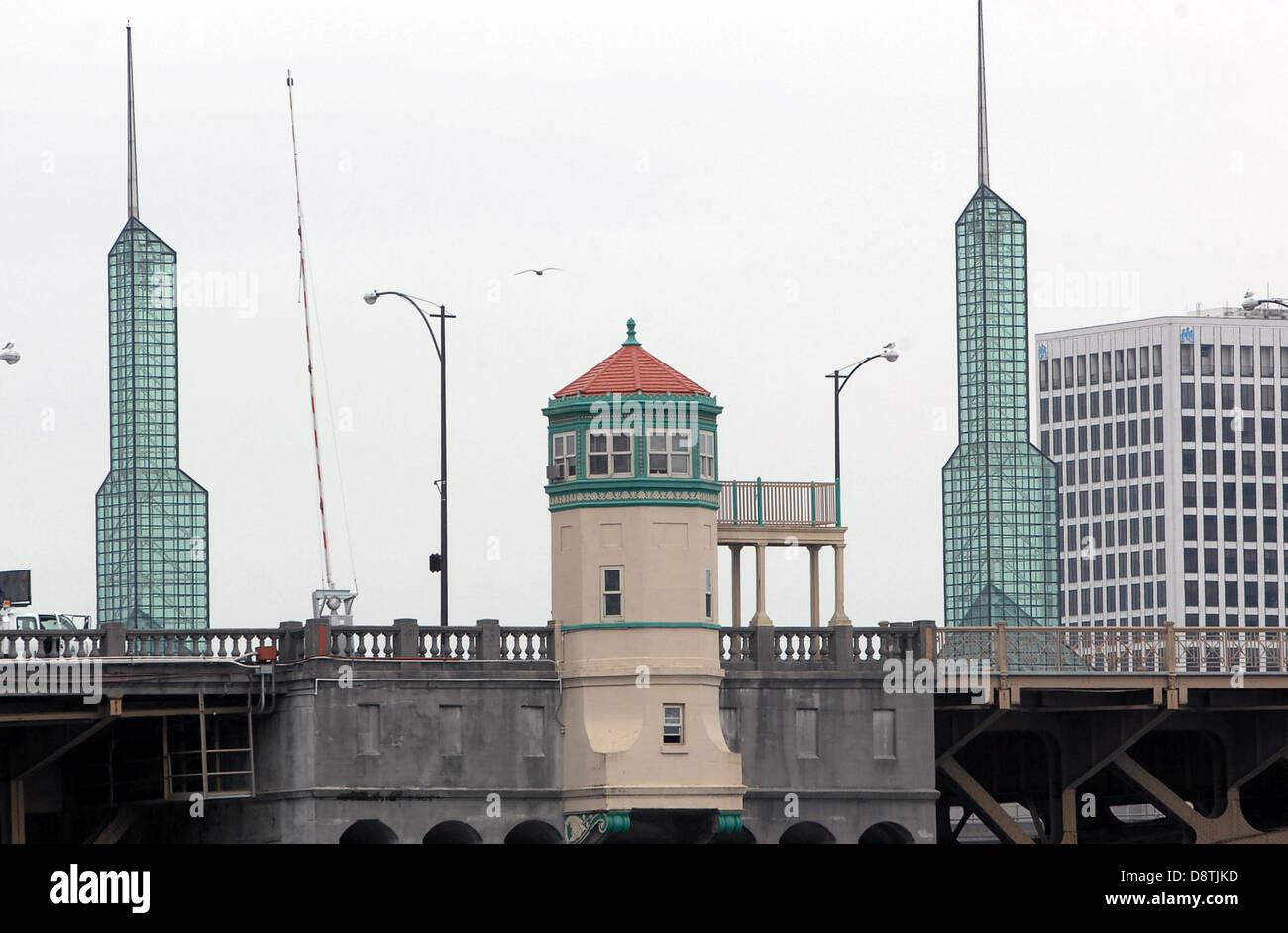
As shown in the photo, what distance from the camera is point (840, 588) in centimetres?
7094

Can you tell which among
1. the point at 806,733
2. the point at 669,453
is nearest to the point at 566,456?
the point at 669,453

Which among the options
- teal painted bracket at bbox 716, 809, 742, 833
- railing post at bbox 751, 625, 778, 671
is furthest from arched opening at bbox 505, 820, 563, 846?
railing post at bbox 751, 625, 778, 671

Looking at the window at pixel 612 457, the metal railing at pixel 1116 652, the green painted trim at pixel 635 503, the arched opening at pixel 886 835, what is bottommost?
the arched opening at pixel 886 835

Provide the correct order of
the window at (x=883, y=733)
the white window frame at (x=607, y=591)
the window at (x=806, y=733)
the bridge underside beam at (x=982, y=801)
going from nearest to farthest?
the white window frame at (x=607, y=591)
the window at (x=806, y=733)
the window at (x=883, y=733)
the bridge underside beam at (x=982, y=801)

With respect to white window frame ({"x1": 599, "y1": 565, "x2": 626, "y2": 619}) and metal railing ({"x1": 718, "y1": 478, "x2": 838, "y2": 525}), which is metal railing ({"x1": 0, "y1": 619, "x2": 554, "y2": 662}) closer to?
white window frame ({"x1": 599, "y1": 565, "x2": 626, "y2": 619})

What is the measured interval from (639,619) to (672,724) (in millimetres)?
2682

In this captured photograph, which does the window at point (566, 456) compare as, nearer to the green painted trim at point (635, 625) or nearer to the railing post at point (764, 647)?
the green painted trim at point (635, 625)

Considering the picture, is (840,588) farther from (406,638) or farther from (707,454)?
(406,638)

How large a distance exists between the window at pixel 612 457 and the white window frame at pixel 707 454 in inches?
77.5

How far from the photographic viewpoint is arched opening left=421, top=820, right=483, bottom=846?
66875 mm

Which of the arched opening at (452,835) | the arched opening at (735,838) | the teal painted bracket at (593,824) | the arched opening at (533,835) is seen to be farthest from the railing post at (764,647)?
the arched opening at (452,835)

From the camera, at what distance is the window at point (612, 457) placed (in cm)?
6675
